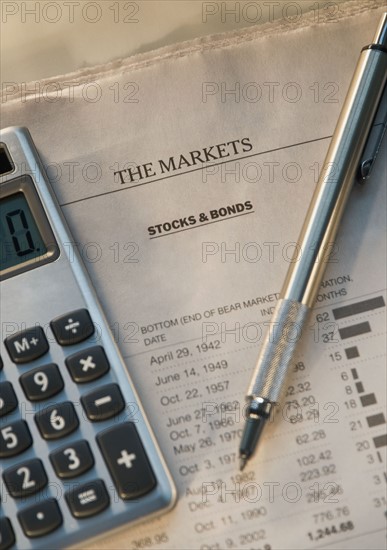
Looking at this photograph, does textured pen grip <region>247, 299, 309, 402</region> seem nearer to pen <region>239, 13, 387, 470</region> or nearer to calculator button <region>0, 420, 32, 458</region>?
pen <region>239, 13, 387, 470</region>

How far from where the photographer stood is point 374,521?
1.17ft

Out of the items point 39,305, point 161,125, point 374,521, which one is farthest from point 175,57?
point 374,521

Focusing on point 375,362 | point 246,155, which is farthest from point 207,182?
point 375,362

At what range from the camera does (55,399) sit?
371mm

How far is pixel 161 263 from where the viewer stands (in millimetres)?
399

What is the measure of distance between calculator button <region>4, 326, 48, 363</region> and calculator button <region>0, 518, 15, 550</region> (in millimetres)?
77

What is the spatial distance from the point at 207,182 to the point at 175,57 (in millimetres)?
75

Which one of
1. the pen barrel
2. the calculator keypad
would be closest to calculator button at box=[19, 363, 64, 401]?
the calculator keypad

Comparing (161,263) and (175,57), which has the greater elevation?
(175,57)

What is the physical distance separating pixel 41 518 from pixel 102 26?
28 cm

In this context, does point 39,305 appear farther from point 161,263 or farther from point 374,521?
point 374,521

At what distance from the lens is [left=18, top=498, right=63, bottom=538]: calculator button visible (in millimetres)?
353

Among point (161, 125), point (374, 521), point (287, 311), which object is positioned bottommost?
point (374, 521)

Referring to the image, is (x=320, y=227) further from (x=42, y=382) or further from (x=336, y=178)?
(x=42, y=382)
